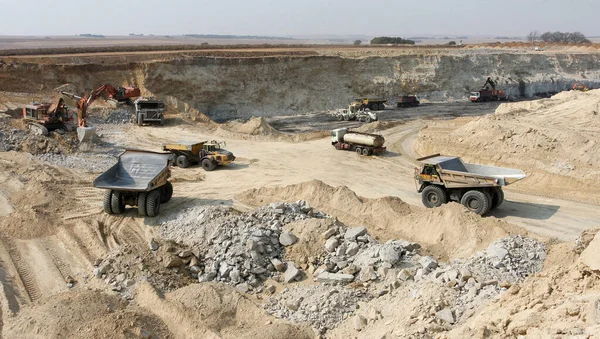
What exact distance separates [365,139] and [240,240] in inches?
553

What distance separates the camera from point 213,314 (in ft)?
34.0

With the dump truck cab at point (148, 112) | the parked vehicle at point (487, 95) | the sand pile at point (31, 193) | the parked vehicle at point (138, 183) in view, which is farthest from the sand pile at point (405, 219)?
the parked vehicle at point (487, 95)

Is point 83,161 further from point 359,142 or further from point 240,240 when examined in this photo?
point 240,240

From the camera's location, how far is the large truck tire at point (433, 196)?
1780 cm

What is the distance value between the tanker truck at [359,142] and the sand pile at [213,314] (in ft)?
52.1

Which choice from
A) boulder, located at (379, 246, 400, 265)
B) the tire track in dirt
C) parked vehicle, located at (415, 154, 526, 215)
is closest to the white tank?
parked vehicle, located at (415, 154, 526, 215)

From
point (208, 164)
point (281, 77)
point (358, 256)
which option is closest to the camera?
point (358, 256)

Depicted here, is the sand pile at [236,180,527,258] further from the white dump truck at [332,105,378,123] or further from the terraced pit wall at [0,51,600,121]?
the terraced pit wall at [0,51,600,121]

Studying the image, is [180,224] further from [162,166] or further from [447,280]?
[447,280]

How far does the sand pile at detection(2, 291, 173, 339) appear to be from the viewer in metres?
9.30

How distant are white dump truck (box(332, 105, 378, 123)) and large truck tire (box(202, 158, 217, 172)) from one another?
655 inches

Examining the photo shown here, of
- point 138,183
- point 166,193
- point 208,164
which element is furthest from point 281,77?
point 138,183

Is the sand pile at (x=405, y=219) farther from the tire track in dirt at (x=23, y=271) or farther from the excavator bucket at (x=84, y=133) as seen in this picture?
the excavator bucket at (x=84, y=133)

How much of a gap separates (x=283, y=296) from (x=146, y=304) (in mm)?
2964
